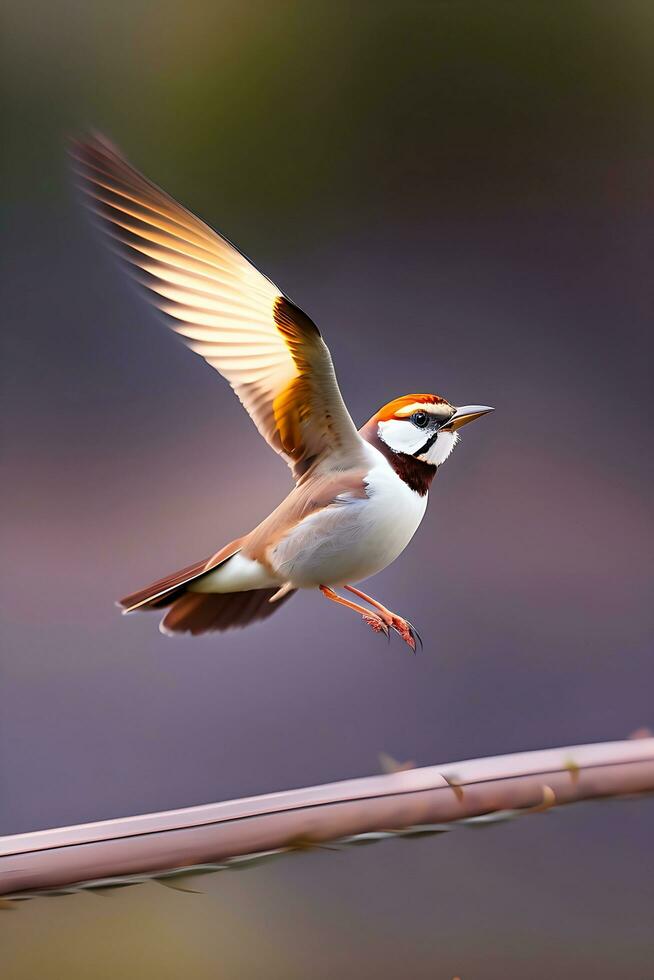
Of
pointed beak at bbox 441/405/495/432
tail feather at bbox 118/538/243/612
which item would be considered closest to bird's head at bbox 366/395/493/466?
pointed beak at bbox 441/405/495/432

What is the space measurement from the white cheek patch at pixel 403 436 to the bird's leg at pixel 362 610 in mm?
89

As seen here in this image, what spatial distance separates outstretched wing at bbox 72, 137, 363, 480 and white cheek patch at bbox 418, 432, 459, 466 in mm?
39

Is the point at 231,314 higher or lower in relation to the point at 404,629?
higher

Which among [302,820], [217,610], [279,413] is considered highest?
[279,413]

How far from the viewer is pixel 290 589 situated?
600 millimetres

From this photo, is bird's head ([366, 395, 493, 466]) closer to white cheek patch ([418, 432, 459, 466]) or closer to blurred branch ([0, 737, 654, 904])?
white cheek patch ([418, 432, 459, 466])

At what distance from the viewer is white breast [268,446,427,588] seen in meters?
0.56

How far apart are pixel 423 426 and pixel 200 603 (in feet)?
0.55

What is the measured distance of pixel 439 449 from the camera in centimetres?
58

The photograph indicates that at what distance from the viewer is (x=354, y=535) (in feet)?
1.82

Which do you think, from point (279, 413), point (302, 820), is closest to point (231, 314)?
point (279, 413)

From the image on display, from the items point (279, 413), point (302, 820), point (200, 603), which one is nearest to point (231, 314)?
point (279, 413)

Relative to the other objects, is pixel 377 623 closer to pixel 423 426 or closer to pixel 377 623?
pixel 377 623

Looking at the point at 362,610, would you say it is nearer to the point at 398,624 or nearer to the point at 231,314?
the point at 398,624
